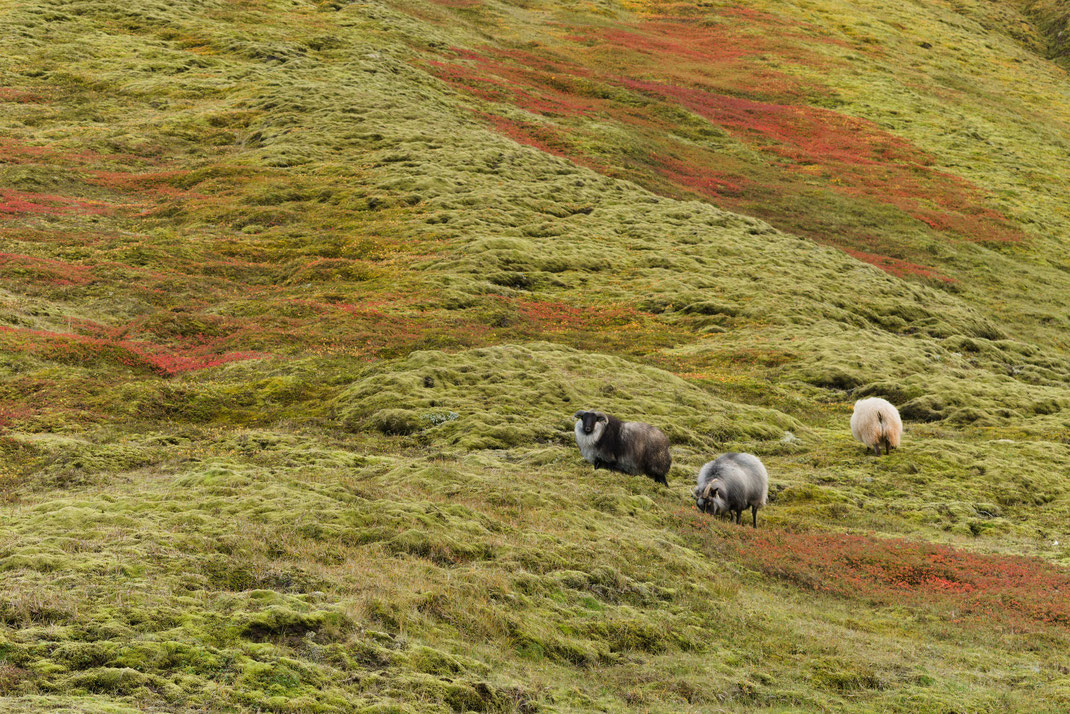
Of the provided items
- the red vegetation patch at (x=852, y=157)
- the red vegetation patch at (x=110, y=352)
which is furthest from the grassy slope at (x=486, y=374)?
the red vegetation patch at (x=852, y=157)

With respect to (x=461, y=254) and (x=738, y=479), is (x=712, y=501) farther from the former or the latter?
(x=461, y=254)

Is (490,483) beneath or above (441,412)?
above

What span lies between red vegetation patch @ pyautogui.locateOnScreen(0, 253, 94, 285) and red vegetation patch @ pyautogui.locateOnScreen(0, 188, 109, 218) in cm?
916

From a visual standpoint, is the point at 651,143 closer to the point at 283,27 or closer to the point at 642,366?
the point at 283,27

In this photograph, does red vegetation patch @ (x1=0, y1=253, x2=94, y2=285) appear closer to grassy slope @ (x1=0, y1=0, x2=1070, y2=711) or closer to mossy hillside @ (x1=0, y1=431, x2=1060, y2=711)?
grassy slope @ (x1=0, y1=0, x2=1070, y2=711)

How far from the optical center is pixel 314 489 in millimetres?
17312

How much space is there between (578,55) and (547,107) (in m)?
27.7

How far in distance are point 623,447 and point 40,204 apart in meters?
43.9

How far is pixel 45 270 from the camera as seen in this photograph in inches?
1582

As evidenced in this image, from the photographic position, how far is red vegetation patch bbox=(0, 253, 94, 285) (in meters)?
39.5

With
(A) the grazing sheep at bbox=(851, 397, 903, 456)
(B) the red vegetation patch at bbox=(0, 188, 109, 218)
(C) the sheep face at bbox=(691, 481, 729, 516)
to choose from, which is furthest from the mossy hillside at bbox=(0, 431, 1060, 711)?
(B) the red vegetation patch at bbox=(0, 188, 109, 218)

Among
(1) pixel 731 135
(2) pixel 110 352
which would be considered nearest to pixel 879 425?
(2) pixel 110 352

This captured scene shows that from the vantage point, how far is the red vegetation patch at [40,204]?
163 ft

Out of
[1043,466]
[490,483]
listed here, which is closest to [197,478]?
[490,483]
